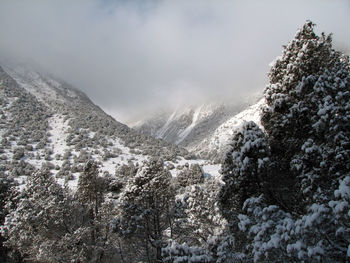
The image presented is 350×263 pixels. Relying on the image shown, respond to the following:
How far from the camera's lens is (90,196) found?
2386 cm

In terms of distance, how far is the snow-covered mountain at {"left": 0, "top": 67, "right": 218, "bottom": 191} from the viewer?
53750 millimetres

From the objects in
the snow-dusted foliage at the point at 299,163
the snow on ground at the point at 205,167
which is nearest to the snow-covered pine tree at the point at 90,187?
the snow-dusted foliage at the point at 299,163

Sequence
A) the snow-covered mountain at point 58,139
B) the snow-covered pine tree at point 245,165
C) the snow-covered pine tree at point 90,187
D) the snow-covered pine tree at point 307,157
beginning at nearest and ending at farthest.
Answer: the snow-covered pine tree at point 307,157 < the snow-covered pine tree at point 245,165 < the snow-covered pine tree at point 90,187 < the snow-covered mountain at point 58,139

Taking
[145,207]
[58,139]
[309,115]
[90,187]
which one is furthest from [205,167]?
[309,115]

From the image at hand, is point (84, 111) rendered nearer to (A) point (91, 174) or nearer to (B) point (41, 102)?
(B) point (41, 102)

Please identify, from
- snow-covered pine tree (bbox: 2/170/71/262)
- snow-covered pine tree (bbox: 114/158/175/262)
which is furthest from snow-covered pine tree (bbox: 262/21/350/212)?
snow-covered pine tree (bbox: 2/170/71/262)

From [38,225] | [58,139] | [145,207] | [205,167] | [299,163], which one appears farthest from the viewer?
[58,139]

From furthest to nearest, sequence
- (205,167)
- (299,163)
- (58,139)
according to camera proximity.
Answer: (58,139), (205,167), (299,163)

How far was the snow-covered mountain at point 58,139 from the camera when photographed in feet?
176

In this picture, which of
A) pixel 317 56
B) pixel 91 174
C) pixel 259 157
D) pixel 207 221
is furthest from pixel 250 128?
pixel 91 174

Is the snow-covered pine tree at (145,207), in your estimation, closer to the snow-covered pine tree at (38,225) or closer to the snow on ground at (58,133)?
the snow-covered pine tree at (38,225)

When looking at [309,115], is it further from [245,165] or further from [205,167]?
[205,167]

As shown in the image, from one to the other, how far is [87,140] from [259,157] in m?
66.3

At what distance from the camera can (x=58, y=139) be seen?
6981 cm
